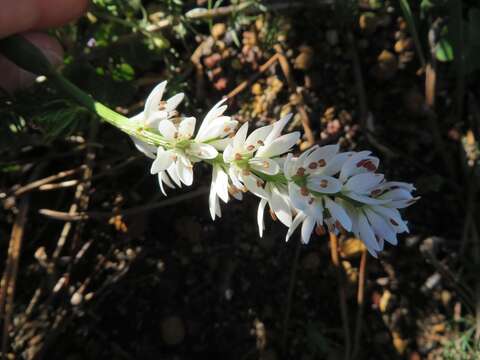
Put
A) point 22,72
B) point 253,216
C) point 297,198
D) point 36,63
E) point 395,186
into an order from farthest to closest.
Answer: point 253,216 < point 22,72 < point 36,63 < point 395,186 < point 297,198

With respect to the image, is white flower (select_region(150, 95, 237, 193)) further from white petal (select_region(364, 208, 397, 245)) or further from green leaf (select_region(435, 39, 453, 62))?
green leaf (select_region(435, 39, 453, 62))

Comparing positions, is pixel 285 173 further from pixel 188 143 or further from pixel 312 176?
pixel 188 143

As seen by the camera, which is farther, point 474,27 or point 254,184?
point 474,27

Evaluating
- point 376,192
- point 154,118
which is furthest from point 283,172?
point 154,118

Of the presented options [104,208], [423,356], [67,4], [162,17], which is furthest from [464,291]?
[67,4]

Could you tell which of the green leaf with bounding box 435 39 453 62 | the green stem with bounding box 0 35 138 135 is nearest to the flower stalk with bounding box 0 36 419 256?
the green stem with bounding box 0 35 138 135

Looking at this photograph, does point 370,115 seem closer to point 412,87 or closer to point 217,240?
point 412,87

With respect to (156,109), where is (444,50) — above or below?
below

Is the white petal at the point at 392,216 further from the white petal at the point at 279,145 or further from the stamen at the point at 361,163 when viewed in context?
the white petal at the point at 279,145
